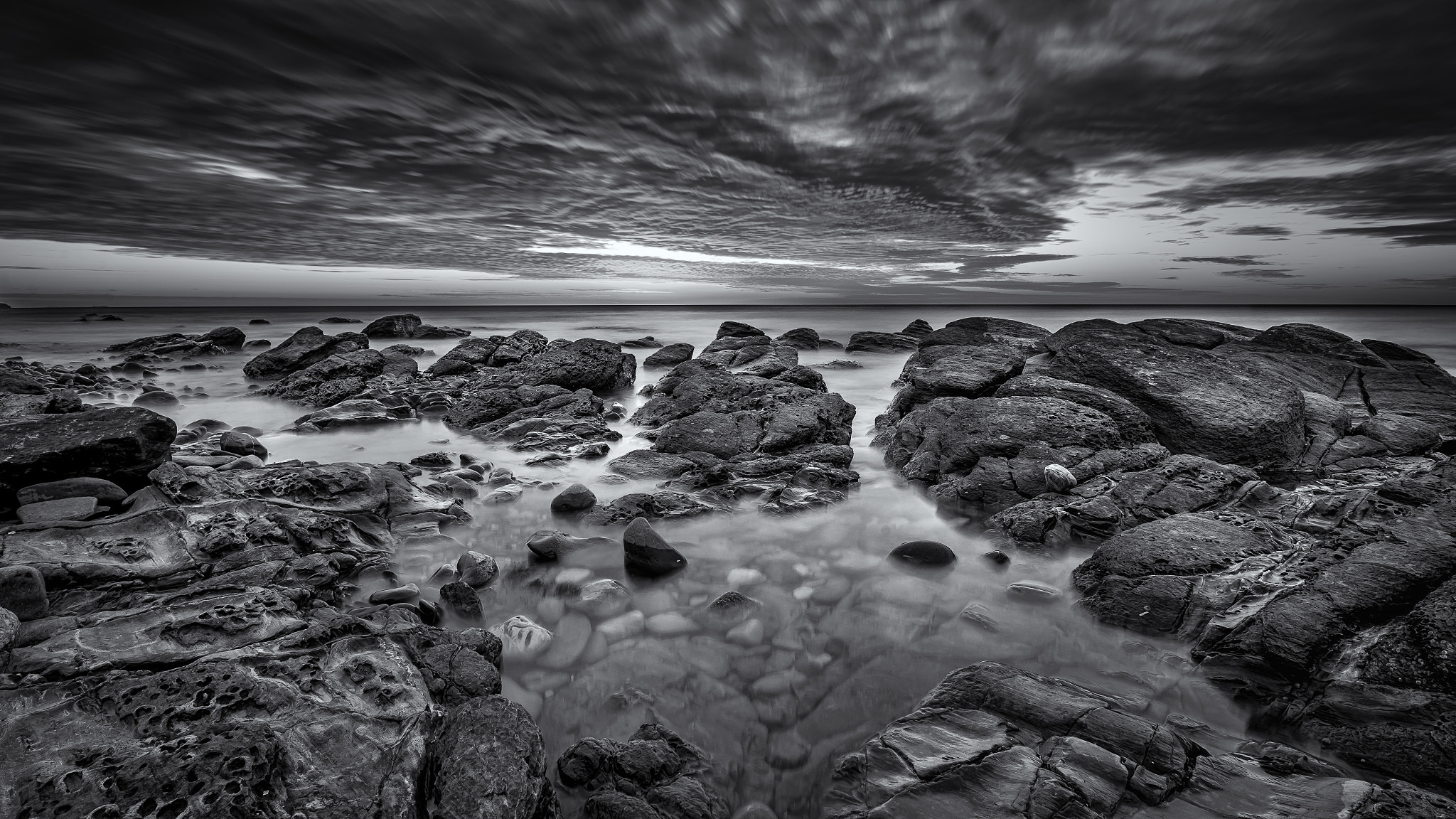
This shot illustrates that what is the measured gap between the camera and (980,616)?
4.75 m

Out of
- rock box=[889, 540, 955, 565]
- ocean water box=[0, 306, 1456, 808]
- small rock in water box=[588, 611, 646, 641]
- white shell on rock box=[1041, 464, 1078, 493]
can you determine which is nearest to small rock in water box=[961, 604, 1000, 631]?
ocean water box=[0, 306, 1456, 808]

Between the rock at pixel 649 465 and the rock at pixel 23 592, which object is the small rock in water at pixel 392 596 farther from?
the rock at pixel 649 465

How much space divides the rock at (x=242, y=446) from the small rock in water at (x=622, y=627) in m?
6.71

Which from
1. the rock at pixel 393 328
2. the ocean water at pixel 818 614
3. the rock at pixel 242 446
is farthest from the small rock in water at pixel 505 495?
the rock at pixel 393 328

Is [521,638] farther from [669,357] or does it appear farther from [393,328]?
[393,328]

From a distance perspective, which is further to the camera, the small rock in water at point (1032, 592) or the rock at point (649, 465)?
the rock at point (649, 465)

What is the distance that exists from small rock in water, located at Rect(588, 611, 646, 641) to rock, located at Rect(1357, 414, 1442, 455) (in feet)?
31.8

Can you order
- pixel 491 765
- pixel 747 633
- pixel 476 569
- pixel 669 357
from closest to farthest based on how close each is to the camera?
pixel 491 765 → pixel 747 633 → pixel 476 569 → pixel 669 357

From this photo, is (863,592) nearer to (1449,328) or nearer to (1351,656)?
(1351,656)

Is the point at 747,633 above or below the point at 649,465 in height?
below

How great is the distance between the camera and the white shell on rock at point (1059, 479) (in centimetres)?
657

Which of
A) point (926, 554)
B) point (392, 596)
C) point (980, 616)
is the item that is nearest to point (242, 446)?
point (392, 596)

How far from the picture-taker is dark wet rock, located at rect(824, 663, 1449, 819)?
2.72 metres

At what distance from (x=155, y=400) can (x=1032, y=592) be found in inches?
644
